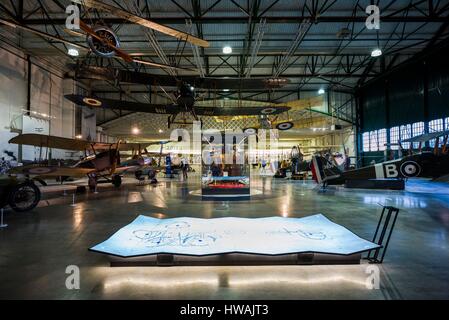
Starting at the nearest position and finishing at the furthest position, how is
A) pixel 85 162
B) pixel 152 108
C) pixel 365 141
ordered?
pixel 85 162
pixel 152 108
pixel 365 141

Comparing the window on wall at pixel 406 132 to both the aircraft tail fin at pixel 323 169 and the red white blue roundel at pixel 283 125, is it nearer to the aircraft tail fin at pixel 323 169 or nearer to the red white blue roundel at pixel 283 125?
the red white blue roundel at pixel 283 125

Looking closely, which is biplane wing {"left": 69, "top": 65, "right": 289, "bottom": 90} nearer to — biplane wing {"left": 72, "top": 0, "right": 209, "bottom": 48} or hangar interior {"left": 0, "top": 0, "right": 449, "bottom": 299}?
hangar interior {"left": 0, "top": 0, "right": 449, "bottom": 299}

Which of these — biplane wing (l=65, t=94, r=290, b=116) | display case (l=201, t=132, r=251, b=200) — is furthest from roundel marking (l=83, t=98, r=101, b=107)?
display case (l=201, t=132, r=251, b=200)

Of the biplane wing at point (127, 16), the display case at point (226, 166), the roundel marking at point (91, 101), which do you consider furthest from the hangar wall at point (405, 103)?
the roundel marking at point (91, 101)

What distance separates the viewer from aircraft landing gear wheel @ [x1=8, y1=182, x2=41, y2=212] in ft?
18.0

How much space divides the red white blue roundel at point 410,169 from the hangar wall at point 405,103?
5.53ft

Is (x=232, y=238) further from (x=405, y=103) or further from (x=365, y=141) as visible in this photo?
(x=365, y=141)

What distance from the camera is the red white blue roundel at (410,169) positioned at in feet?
27.0

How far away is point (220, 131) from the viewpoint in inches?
529

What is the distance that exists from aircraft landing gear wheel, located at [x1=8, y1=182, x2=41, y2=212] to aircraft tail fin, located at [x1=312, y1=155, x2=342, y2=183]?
34.1 feet

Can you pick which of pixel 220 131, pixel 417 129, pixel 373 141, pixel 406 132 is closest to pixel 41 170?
pixel 220 131

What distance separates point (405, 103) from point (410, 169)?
10688 mm
